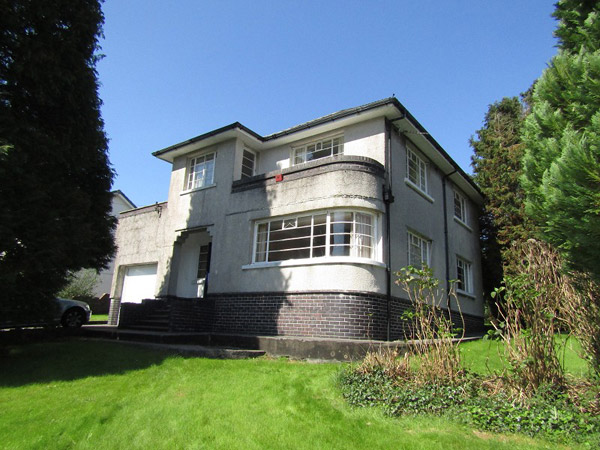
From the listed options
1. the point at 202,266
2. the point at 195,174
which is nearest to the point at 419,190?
the point at 195,174

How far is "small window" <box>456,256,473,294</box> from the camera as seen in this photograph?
54.5ft

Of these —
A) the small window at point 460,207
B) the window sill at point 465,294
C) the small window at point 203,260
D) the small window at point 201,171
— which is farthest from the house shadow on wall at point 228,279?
the small window at point 460,207

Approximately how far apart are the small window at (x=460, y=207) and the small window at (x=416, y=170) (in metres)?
3.56

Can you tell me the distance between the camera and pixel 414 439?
439cm

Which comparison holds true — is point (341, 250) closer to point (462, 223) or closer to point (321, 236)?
point (321, 236)

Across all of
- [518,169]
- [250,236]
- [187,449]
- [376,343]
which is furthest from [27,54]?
[518,169]

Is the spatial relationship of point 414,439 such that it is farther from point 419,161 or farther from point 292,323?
point 419,161

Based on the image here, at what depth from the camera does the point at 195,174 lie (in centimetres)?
1512

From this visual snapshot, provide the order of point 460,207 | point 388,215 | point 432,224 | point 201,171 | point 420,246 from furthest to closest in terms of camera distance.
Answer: point 460,207
point 201,171
point 432,224
point 420,246
point 388,215

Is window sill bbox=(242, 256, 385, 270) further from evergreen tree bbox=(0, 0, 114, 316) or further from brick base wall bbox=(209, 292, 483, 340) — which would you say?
evergreen tree bbox=(0, 0, 114, 316)

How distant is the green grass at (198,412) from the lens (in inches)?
178

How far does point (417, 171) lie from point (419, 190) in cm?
95

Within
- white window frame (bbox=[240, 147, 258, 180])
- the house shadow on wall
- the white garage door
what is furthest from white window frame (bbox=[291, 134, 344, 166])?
the white garage door

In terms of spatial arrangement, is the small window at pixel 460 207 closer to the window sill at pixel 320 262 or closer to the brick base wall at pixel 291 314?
the brick base wall at pixel 291 314
